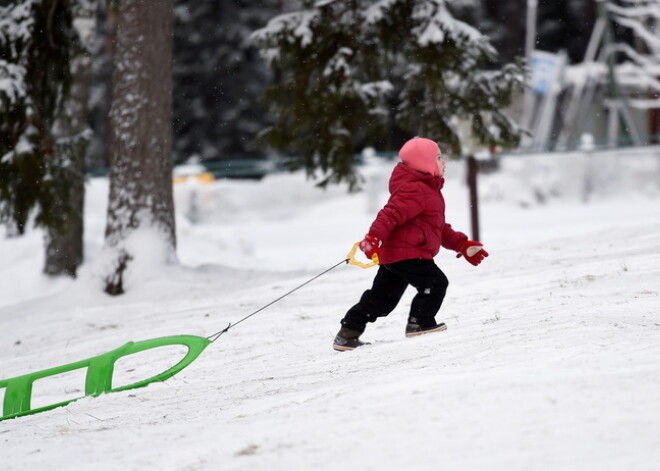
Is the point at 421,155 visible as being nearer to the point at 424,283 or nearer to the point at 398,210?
the point at 398,210

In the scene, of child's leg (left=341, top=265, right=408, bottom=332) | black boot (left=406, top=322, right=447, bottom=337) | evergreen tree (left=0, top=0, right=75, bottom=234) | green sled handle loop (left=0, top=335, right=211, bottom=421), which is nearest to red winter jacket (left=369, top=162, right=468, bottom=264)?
child's leg (left=341, top=265, right=408, bottom=332)

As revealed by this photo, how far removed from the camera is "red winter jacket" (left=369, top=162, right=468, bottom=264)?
204 inches

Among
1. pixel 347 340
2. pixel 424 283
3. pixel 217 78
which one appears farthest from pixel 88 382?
pixel 217 78

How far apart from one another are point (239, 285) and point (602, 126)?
2434 centimetres

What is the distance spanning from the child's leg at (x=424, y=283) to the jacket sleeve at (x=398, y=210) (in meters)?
0.27

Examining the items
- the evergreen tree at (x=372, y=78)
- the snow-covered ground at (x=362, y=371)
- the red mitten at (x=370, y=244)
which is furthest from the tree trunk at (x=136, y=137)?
the red mitten at (x=370, y=244)

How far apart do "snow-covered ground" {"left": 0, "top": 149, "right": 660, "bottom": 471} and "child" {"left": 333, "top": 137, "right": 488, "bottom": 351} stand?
226mm

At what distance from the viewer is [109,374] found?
545cm

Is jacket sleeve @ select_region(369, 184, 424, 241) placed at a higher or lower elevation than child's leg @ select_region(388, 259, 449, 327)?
higher

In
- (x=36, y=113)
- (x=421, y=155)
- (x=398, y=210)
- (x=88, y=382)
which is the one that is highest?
(x=421, y=155)

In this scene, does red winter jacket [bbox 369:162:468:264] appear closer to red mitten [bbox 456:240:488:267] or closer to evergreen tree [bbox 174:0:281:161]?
red mitten [bbox 456:240:488:267]

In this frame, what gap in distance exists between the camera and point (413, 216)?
17.1ft

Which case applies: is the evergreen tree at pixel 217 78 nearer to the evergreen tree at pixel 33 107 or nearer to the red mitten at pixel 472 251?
the evergreen tree at pixel 33 107

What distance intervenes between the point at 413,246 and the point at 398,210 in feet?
0.87
